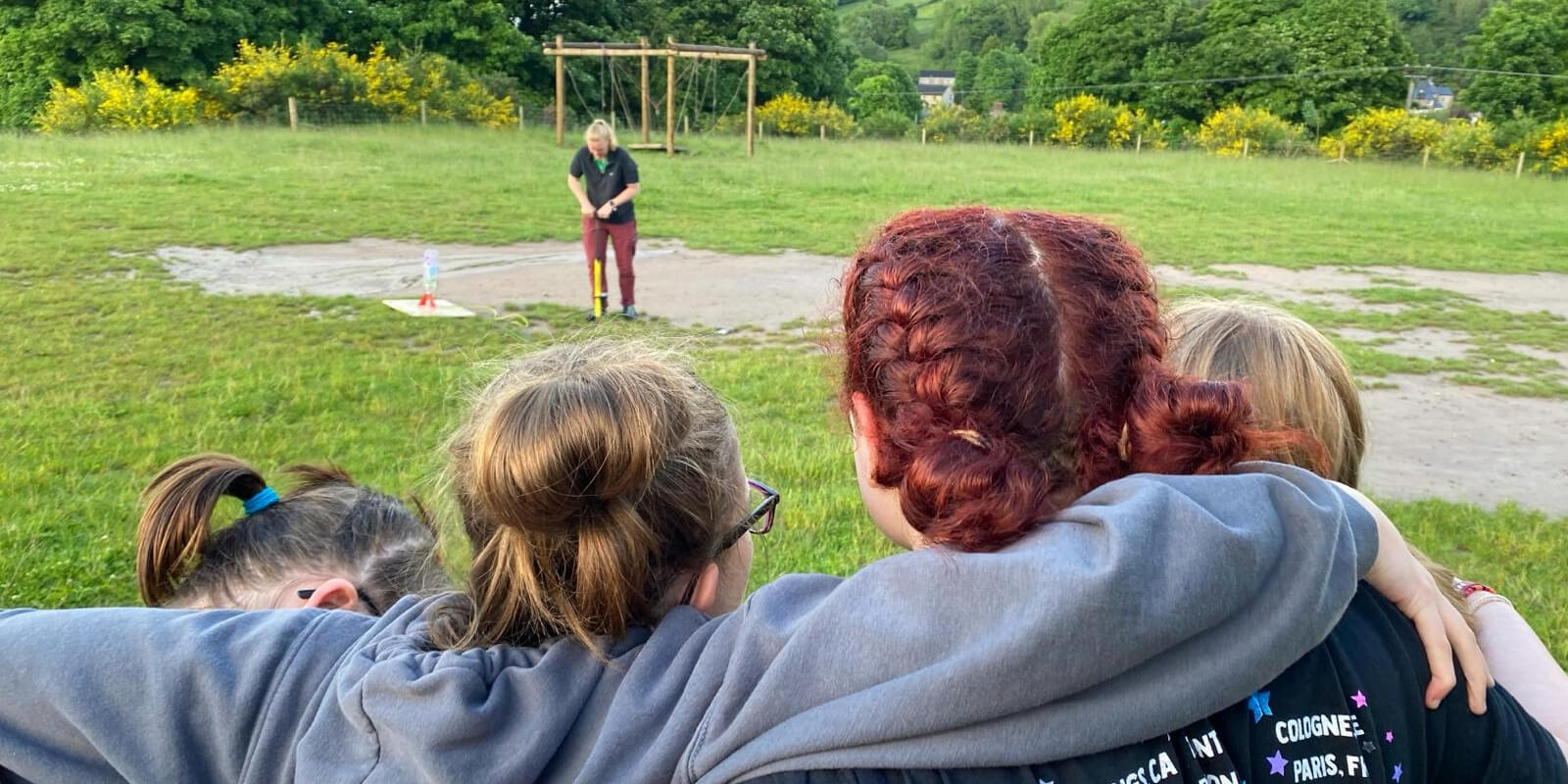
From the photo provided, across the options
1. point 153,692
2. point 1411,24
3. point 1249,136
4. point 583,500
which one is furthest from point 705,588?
point 1411,24

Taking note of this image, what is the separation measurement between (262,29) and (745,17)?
20.3 metres

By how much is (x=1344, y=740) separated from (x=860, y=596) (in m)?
0.51

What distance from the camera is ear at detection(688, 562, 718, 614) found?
4.71 ft

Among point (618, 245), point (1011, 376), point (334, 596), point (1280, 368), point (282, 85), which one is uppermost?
point (282, 85)

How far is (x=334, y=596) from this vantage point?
1.96 meters

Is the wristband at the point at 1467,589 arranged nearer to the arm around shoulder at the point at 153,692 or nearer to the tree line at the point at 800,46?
the arm around shoulder at the point at 153,692

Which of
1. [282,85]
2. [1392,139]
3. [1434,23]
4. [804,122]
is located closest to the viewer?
[282,85]

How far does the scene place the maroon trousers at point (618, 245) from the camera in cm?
924

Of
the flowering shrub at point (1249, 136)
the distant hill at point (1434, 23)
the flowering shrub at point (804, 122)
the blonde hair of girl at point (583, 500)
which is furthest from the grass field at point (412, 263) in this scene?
the distant hill at point (1434, 23)

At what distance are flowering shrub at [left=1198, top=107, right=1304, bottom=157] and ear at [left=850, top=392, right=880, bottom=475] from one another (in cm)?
3714

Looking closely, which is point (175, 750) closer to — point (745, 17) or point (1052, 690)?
point (1052, 690)

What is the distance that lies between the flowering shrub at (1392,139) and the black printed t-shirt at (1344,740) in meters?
37.8

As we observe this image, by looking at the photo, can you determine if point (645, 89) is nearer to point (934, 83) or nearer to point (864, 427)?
point (864, 427)

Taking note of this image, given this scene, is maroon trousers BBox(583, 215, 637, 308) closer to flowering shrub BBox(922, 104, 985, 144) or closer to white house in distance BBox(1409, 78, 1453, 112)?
flowering shrub BBox(922, 104, 985, 144)
